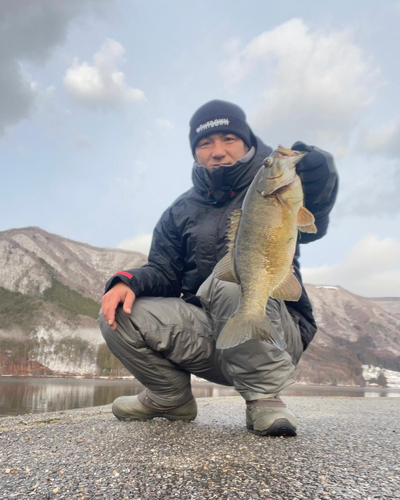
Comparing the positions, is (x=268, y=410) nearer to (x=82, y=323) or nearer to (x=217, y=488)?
(x=217, y=488)

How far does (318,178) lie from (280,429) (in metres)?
2.02

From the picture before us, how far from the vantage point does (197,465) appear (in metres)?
1.96

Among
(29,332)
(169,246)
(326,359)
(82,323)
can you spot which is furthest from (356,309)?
(169,246)

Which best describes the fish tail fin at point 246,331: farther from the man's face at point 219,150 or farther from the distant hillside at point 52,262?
the distant hillside at point 52,262

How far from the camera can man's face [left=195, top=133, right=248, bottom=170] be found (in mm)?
4008

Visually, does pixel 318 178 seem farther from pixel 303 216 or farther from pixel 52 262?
pixel 52 262

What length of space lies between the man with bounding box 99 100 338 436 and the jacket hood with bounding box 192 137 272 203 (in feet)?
0.03

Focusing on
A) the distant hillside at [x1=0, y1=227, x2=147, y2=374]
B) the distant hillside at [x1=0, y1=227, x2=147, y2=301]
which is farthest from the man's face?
the distant hillside at [x1=0, y1=227, x2=147, y2=301]

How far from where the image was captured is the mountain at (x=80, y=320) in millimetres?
90812

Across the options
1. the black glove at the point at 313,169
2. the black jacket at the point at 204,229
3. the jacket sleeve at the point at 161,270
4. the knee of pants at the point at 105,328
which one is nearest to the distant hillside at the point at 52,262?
the jacket sleeve at the point at 161,270

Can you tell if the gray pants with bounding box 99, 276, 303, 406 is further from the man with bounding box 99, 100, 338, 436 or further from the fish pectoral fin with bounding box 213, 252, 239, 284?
the fish pectoral fin with bounding box 213, 252, 239, 284

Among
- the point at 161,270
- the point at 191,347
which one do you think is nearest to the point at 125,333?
the point at 191,347

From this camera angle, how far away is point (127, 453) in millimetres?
2273

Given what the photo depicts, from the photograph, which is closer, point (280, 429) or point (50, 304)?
point (280, 429)
